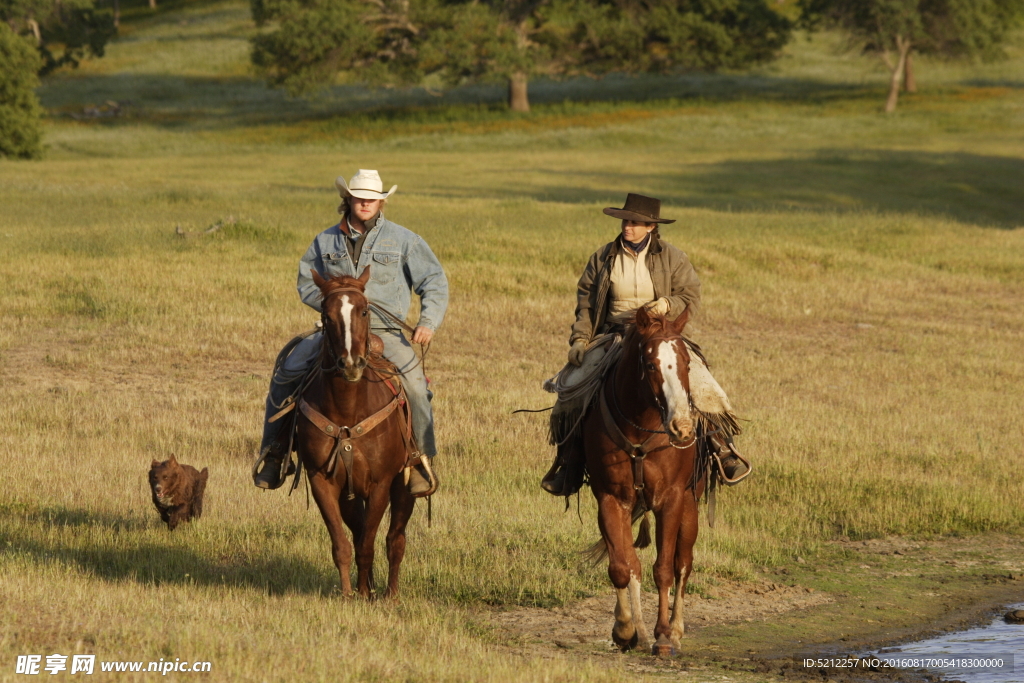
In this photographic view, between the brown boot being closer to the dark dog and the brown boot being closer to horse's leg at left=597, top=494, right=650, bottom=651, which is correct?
horse's leg at left=597, top=494, right=650, bottom=651

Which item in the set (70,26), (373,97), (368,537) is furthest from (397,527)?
(373,97)

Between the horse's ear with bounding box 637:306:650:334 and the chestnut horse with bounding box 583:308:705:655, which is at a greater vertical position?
the horse's ear with bounding box 637:306:650:334

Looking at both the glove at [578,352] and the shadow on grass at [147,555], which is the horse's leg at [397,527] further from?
the glove at [578,352]

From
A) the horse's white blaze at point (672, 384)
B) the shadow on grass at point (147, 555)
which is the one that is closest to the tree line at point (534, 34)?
the shadow on grass at point (147, 555)

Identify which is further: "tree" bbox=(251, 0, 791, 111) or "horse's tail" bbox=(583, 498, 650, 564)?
"tree" bbox=(251, 0, 791, 111)

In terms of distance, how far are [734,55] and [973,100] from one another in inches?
532

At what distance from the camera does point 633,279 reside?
834 cm

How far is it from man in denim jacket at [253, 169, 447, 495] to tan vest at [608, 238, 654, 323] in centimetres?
124

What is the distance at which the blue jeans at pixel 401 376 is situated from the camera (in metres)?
8.27

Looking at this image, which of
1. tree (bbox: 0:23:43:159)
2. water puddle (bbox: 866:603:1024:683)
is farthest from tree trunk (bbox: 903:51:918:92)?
water puddle (bbox: 866:603:1024:683)

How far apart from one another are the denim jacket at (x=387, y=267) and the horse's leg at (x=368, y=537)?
3.95 feet

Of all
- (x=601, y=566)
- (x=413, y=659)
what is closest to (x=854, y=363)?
(x=601, y=566)

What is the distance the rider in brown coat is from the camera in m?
8.29

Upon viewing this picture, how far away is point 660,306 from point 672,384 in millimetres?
1018
